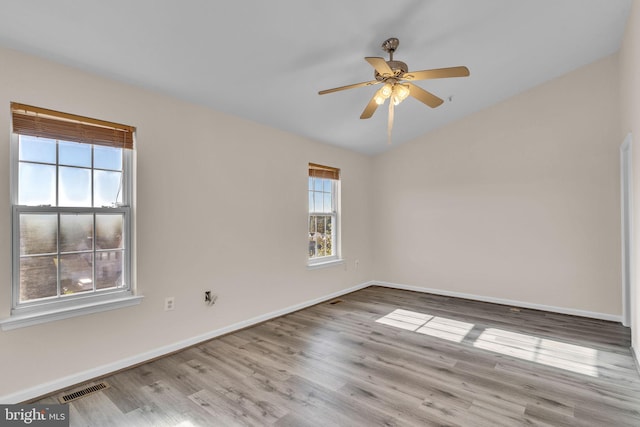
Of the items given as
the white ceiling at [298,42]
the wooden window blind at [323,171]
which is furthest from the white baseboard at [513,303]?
the white ceiling at [298,42]

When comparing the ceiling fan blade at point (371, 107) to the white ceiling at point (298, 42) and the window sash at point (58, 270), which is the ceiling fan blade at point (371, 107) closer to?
the white ceiling at point (298, 42)

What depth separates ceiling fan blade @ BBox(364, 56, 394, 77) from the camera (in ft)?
7.06

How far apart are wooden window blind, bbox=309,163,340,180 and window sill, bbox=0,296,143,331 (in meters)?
2.76

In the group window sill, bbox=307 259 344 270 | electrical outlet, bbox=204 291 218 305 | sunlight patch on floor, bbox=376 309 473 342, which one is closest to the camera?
electrical outlet, bbox=204 291 218 305

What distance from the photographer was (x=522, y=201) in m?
4.36

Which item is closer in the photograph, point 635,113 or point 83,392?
point 83,392

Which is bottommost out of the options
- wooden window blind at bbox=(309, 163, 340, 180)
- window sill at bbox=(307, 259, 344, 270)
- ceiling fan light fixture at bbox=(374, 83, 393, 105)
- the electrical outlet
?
the electrical outlet

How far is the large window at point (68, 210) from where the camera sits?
7.37ft

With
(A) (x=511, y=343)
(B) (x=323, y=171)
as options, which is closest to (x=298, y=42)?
(B) (x=323, y=171)

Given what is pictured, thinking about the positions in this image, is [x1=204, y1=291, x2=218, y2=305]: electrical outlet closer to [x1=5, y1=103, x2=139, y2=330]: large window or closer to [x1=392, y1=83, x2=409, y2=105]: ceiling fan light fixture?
[x1=5, y1=103, x2=139, y2=330]: large window

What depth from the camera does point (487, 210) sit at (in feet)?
15.3

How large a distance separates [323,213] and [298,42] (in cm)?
273

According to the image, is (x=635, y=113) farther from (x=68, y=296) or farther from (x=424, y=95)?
(x=68, y=296)

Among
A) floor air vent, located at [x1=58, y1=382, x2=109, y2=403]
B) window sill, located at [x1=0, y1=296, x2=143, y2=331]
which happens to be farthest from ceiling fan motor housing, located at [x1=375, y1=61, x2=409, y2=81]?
floor air vent, located at [x1=58, y1=382, x2=109, y2=403]
